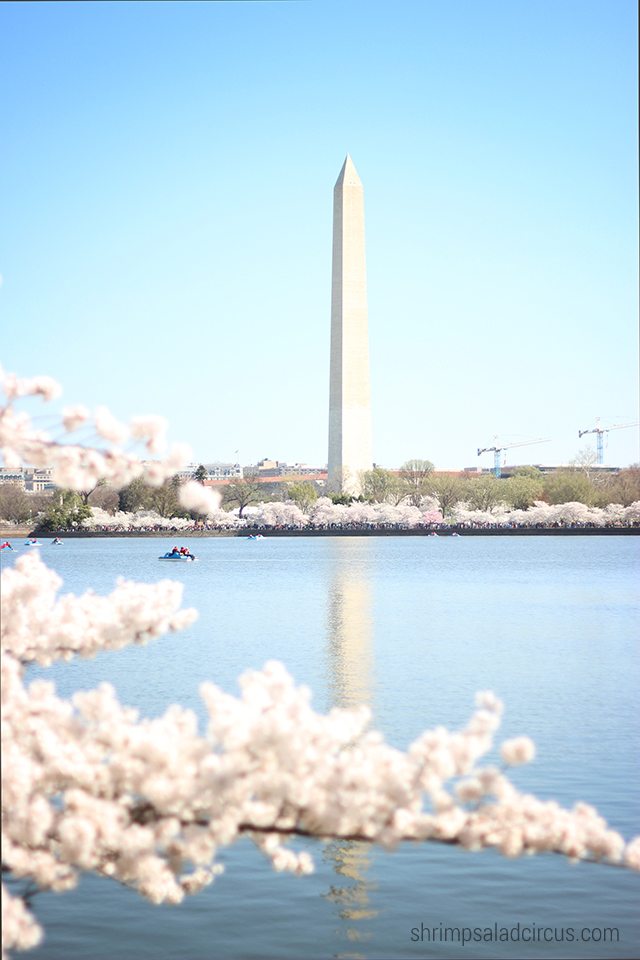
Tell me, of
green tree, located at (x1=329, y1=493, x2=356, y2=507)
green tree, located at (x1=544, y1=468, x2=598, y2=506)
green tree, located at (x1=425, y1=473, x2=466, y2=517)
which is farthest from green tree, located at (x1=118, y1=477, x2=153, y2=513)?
green tree, located at (x1=544, y1=468, x2=598, y2=506)

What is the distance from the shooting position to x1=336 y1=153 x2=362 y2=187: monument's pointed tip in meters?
77.0

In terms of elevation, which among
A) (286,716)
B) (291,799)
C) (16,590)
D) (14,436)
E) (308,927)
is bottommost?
(308,927)

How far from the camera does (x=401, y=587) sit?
134 feet

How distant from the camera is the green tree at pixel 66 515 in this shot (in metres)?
95.5

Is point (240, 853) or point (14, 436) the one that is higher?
point (14, 436)

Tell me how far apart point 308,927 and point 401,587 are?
32.7 metres

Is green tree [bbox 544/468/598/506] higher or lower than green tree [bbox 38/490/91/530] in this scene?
higher

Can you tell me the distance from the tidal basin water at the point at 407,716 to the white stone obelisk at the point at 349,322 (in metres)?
34.5

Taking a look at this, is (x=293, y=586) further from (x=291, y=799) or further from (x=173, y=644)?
(x=291, y=799)

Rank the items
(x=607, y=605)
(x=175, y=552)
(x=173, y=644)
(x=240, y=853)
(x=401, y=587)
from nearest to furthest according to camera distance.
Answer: (x=240, y=853) → (x=173, y=644) → (x=607, y=605) → (x=401, y=587) → (x=175, y=552)

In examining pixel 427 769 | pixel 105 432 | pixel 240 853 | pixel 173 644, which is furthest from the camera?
pixel 173 644

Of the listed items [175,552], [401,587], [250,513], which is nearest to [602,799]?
[401,587]

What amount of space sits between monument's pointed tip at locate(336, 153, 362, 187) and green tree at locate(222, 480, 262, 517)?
128 feet

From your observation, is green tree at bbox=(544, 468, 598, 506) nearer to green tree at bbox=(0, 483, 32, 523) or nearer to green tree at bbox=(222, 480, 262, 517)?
green tree at bbox=(222, 480, 262, 517)
